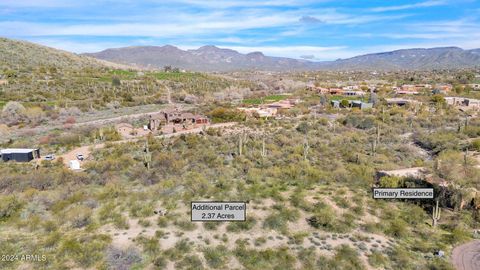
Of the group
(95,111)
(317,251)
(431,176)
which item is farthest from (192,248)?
(95,111)

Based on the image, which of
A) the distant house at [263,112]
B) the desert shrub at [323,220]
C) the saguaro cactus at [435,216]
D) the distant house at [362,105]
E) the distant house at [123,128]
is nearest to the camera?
the desert shrub at [323,220]

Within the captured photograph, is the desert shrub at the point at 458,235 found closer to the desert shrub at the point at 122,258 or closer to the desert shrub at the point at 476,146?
the desert shrub at the point at 122,258

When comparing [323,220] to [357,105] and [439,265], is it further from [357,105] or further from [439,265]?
[357,105]

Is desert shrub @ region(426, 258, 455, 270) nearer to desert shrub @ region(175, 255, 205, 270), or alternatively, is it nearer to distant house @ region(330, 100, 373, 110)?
desert shrub @ region(175, 255, 205, 270)

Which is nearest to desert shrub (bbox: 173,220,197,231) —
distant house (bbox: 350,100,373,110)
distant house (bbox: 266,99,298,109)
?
distant house (bbox: 266,99,298,109)

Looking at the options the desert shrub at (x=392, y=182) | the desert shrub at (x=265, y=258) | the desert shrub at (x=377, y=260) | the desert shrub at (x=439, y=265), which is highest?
the desert shrub at (x=392, y=182)

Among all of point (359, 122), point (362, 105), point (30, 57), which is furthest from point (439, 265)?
point (30, 57)

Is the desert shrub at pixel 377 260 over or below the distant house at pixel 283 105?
below

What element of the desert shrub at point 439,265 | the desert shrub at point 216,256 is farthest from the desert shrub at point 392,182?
the desert shrub at point 216,256
